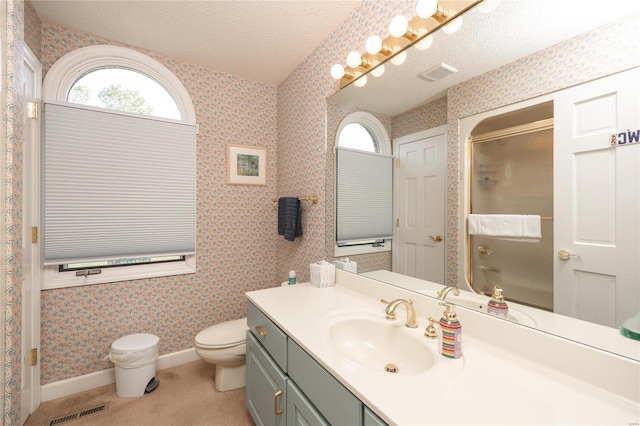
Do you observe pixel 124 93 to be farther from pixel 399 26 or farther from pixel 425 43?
pixel 425 43

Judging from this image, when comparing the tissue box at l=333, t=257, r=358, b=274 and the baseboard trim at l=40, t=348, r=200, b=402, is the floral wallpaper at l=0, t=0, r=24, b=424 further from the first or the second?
the tissue box at l=333, t=257, r=358, b=274

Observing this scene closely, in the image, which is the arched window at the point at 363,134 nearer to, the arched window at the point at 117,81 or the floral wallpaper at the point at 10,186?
the arched window at the point at 117,81

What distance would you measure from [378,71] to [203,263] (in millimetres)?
1973

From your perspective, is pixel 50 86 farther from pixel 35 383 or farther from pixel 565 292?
pixel 565 292

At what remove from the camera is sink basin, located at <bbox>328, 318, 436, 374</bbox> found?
0.98 meters

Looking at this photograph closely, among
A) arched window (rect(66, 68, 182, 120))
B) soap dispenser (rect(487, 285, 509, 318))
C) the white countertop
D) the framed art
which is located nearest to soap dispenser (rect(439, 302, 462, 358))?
the white countertop

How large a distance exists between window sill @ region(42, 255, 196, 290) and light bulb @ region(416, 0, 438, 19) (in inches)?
87.8

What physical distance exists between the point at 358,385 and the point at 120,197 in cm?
208

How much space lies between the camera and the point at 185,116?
221 centimetres

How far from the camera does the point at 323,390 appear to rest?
87cm

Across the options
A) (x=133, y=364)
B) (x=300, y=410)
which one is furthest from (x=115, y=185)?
(x=300, y=410)

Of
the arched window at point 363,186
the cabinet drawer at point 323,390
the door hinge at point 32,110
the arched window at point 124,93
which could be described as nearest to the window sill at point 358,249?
the arched window at point 363,186

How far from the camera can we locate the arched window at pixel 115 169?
1.79 m

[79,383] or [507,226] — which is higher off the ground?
[507,226]
